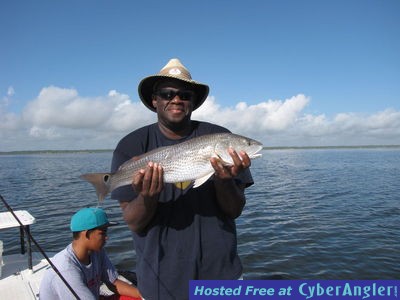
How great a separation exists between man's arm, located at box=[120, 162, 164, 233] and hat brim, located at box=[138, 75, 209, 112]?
1036 mm

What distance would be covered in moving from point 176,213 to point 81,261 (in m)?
2.86

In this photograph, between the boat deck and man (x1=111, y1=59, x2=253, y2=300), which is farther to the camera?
the boat deck

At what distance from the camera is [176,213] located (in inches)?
132

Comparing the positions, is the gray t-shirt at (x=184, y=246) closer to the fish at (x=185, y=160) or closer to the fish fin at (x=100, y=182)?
the fish at (x=185, y=160)

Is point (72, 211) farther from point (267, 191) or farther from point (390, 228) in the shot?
point (390, 228)

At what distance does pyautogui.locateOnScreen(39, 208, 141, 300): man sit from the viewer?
4.77m

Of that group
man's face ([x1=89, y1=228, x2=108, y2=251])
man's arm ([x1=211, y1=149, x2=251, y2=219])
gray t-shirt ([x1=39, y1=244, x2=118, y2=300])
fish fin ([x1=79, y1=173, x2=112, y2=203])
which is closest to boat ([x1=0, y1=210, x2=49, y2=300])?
gray t-shirt ([x1=39, y1=244, x2=118, y2=300])

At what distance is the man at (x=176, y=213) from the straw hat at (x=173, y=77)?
0.02m

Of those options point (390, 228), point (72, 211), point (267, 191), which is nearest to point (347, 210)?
point (390, 228)

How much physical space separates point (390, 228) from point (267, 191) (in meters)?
12.4

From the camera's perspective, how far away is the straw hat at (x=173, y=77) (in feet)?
11.9

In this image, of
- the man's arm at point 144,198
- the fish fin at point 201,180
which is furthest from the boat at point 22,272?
the fish fin at point 201,180

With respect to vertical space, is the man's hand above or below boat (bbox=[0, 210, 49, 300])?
above

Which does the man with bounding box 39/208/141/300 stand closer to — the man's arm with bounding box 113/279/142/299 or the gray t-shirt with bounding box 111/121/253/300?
the man's arm with bounding box 113/279/142/299
